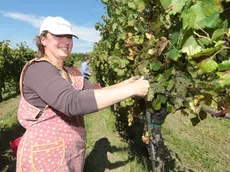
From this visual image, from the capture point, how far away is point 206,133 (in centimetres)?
699

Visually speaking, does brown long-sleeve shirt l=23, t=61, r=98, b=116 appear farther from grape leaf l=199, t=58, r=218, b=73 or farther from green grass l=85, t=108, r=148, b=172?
green grass l=85, t=108, r=148, b=172

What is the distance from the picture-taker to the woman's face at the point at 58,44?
2227 mm

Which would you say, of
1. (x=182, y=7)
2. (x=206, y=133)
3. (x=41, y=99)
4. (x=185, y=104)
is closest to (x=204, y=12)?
(x=182, y=7)

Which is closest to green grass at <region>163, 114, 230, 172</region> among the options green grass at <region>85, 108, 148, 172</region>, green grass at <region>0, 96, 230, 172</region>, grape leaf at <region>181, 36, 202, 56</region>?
green grass at <region>0, 96, 230, 172</region>

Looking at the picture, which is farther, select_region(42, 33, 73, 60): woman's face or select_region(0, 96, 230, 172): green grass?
select_region(0, 96, 230, 172): green grass

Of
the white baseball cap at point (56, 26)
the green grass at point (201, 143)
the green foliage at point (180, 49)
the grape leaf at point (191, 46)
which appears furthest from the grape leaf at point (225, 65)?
the green grass at point (201, 143)

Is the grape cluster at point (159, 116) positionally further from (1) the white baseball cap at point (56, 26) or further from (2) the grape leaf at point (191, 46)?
(2) the grape leaf at point (191, 46)

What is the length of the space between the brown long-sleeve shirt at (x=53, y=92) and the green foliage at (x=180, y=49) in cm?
42

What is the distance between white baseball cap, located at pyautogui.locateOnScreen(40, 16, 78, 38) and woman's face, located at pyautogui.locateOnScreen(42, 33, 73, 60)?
5 centimetres

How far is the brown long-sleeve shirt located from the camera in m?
1.84

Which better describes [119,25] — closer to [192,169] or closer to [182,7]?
[182,7]

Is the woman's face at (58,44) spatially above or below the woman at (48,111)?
above

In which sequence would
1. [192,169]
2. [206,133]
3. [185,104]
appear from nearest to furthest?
[185,104] < [192,169] < [206,133]

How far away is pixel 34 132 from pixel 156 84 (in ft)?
3.50
